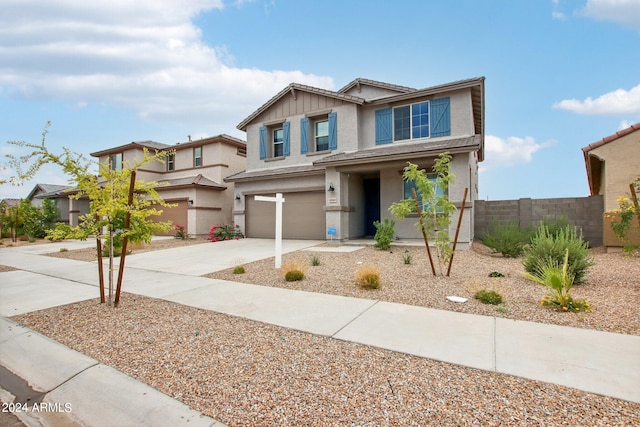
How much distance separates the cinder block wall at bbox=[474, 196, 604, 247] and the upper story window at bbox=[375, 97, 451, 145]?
12.4 feet

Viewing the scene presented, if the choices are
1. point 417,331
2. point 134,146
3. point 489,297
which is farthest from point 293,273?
point 134,146

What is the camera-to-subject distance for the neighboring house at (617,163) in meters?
10.3

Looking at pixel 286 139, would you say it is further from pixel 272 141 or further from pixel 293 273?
pixel 293 273

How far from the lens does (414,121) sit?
13625 mm

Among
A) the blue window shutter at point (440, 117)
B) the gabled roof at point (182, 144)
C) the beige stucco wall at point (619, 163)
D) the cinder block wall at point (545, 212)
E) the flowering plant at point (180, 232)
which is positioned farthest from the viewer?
the gabled roof at point (182, 144)

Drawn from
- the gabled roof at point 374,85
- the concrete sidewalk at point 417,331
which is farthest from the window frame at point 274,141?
the concrete sidewalk at point 417,331

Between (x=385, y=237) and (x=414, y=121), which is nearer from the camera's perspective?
(x=385, y=237)

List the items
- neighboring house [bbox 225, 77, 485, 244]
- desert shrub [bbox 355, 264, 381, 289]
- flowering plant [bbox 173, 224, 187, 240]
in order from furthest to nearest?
1. flowering plant [bbox 173, 224, 187, 240]
2. neighboring house [bbox 225, 77, 485, 244]
3. desert shrub [bbox 355, 264, 381, 289]

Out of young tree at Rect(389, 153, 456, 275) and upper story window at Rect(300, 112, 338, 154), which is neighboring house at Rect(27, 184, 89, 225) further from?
young tree at Rect(389, 153, 456, 275)

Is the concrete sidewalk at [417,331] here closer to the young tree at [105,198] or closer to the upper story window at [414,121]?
the young tree at [105,198]

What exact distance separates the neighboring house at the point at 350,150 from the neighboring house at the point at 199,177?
9.09ft

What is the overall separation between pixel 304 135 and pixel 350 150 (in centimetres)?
262

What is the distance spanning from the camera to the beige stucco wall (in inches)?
405

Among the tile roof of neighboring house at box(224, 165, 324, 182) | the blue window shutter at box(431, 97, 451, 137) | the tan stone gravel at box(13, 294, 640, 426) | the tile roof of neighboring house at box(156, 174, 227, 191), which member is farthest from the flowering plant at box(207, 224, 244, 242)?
the tan stone gravel at box(13, 294, 640, 426)
